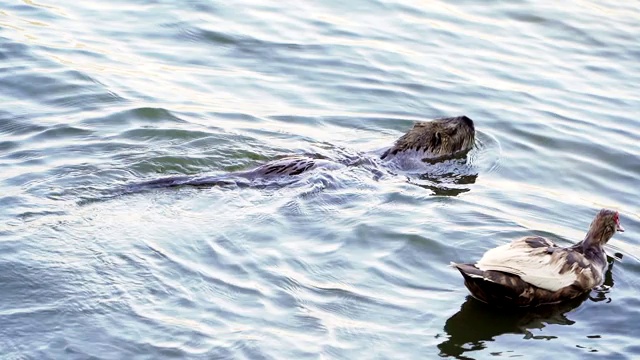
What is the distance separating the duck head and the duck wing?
0.40 m

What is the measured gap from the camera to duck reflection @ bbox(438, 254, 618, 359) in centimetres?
752

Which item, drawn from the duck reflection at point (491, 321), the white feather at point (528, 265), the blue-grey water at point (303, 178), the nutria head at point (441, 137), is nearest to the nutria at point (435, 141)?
the nutria head at point (441, 137)

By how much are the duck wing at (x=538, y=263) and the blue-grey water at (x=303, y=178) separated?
0.71ft

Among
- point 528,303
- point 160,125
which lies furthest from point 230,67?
point 528,303

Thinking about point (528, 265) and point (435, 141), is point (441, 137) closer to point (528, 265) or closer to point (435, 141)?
point (435, 141)

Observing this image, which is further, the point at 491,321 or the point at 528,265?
the point at 528,265

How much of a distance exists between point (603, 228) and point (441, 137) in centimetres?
268

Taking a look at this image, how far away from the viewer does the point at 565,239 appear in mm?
9227

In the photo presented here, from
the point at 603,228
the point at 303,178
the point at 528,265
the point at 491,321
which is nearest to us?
the point at 491,321

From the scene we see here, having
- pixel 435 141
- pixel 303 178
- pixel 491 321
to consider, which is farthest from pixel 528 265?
pixel 435 141

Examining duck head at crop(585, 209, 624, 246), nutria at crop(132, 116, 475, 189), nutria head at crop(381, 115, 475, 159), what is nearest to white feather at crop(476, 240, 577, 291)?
duck head at crop(585, 209, 624, 246)

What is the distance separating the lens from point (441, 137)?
11227 millimetres

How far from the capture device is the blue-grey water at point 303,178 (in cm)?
733

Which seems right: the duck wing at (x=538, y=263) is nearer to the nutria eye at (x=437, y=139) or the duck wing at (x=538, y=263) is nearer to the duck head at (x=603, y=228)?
the duck head at (x=603, y=228)
